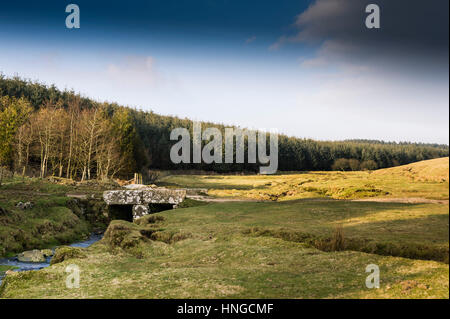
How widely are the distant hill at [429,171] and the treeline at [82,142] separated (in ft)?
40.2

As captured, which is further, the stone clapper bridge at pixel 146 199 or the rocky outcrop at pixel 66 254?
the stone clapper bridge at pixel 146 199

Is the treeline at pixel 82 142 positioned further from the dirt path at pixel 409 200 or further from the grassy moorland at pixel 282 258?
the grassy moorland at pixel 282 258

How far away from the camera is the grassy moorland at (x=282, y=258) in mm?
8211

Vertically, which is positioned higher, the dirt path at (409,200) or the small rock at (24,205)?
the dirt path at (409,200)

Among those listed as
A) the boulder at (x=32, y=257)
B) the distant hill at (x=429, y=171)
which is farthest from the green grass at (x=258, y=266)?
the boulder at (x=32, y=257)

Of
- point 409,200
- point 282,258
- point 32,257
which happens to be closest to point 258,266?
point 282,258

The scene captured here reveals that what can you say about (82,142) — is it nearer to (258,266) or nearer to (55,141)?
(55,141)

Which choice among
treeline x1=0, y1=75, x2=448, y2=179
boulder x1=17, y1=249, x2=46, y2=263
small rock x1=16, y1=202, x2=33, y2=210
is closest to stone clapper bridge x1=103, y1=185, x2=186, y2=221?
small rock x1=16, y1=202, x2=33, y2=210

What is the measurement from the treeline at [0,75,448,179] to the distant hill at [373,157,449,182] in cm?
1225

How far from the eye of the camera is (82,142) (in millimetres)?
61406

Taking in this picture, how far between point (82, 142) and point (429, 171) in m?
59.3

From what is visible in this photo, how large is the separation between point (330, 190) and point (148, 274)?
62.6ft

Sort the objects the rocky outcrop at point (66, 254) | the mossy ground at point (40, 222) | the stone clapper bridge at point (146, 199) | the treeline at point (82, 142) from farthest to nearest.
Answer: the treeline at point (82, 142) < the stone clapper bridge at point (146, 199) < the mossy ground at point (40, 222) < the rocky outcrop at point (66, 254)
